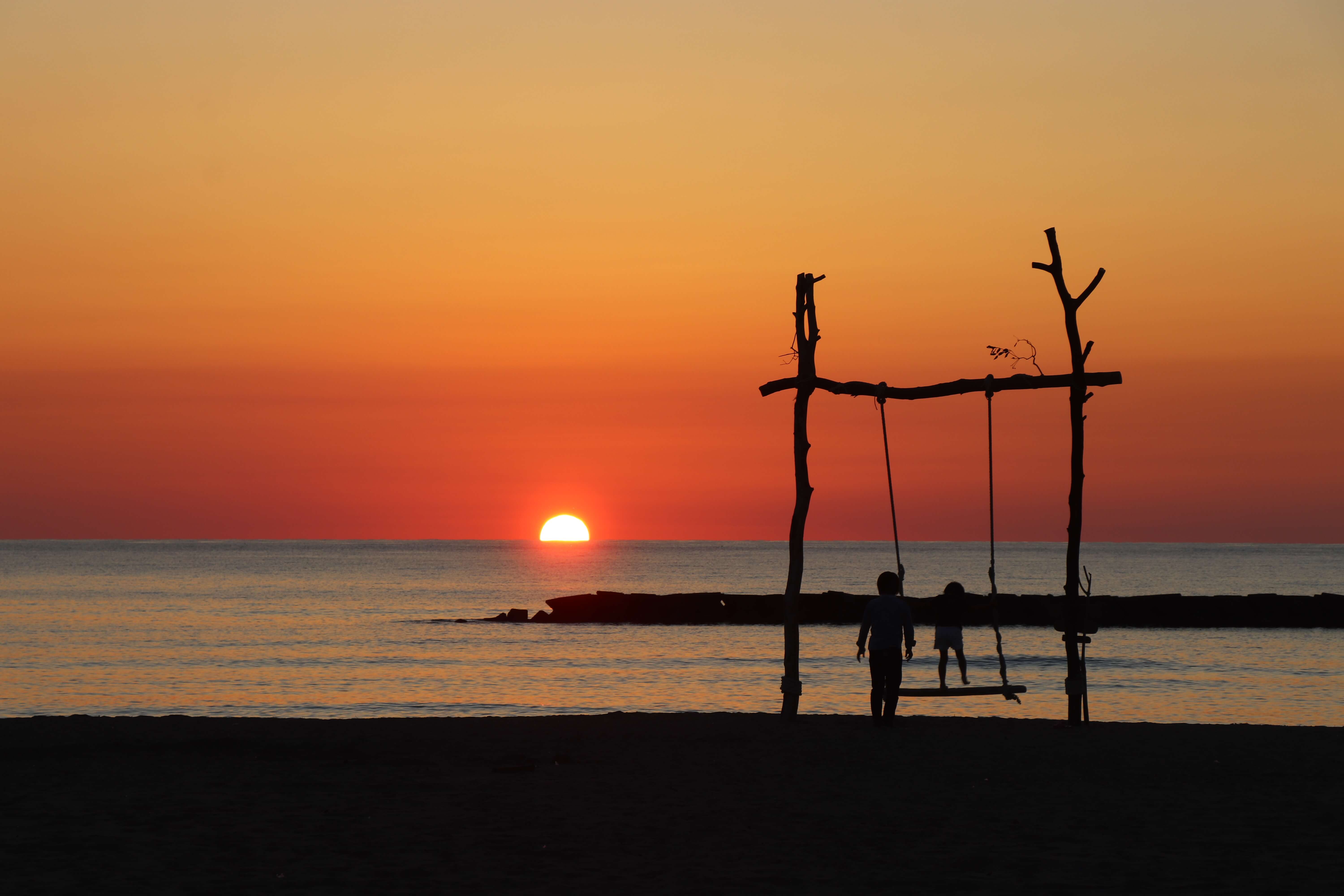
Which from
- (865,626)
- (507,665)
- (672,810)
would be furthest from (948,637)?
(507,665)

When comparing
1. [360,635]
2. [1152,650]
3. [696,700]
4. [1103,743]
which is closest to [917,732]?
[1103,743]

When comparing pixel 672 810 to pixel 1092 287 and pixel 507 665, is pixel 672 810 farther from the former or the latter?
pixel 507 665

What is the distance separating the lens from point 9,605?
3118 inches

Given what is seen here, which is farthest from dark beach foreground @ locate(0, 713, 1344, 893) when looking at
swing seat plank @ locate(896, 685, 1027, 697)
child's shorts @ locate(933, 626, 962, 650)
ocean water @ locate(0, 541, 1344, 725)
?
ocean water @ locate(0, 541, 1344, 725)

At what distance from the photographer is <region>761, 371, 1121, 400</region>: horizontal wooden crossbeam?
630 inches

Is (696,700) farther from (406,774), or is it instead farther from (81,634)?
(81,634)

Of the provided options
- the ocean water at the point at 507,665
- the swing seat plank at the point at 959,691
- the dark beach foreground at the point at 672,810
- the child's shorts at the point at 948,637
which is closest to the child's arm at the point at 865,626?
the swing seat plank at the point at 959,691

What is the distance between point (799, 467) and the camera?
1714cm

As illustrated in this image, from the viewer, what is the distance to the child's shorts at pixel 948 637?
19.0 metres

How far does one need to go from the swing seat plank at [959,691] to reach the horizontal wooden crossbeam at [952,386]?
3.95 metres

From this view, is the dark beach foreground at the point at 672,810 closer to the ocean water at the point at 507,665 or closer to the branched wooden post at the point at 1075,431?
the branched wooden post at the point at 1075,431

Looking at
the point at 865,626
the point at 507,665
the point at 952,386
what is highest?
the point at 952,386

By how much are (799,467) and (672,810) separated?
7.48 metres

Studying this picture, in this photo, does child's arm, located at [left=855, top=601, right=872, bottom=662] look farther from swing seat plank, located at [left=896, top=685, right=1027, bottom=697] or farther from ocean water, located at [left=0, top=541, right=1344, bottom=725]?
ocean water, located at [left=0, top=541, right=1344, bottom=725]
